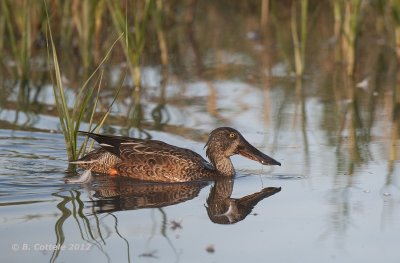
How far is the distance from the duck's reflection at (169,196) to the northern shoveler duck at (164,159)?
4.6 inches

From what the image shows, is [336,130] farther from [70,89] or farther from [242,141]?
[70,89]

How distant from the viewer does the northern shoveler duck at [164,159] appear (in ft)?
27.1

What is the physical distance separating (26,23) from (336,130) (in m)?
4.29

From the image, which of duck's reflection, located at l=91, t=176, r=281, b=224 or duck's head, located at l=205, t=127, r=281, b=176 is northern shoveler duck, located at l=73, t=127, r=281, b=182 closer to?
duck's head, located at l=205, t=127, r=281, b=176

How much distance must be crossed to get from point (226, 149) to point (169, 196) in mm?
1048

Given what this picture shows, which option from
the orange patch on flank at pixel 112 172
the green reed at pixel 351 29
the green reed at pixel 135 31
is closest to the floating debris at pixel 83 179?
the orange patch on flank at pixel 112 172

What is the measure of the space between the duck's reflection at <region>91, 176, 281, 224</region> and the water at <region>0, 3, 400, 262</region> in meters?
0.01

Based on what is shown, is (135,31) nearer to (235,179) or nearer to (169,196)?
(235,179)

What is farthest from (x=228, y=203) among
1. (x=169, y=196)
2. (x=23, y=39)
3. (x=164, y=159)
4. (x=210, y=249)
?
(x=23, y=39)

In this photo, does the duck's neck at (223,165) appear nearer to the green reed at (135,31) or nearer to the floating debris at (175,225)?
the floating debris at (175,225)

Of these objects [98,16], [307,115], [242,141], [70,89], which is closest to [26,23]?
[70,89]

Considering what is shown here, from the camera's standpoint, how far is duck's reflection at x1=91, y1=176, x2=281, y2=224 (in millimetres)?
7023
